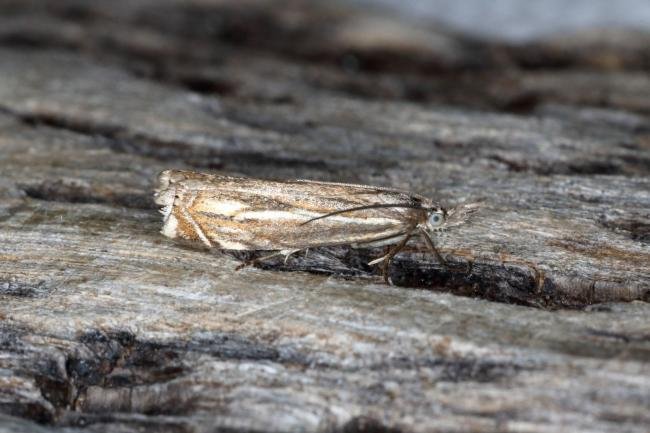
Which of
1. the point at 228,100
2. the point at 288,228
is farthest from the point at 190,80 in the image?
the point at 288,228

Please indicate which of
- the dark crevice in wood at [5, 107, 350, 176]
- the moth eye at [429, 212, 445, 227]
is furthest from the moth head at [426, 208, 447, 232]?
the dark crevice in wood at [5, 107, 350, 176]

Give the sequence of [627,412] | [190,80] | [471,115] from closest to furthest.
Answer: [627,412] → [471,115] → [190,80]

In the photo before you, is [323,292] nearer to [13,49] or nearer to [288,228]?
[288,228]

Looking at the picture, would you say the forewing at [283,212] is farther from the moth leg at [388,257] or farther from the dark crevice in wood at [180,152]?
the dark crevice in wood at [180,152]

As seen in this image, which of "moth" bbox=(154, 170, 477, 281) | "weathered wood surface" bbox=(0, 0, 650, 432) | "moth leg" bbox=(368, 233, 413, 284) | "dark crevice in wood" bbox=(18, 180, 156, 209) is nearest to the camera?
"weathered wood surface" bbox=(0, 0, 650, 432)

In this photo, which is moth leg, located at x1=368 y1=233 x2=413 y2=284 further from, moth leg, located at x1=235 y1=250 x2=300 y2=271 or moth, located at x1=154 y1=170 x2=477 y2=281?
moth leg, located at x1=235 y1=250 x2=300 y2=271

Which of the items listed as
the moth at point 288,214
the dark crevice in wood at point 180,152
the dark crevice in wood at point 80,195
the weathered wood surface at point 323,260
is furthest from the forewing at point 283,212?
the dark crevice in wood at point 180,152

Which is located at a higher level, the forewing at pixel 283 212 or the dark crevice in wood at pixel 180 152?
the dark crevice in wood at pixel 180 152
